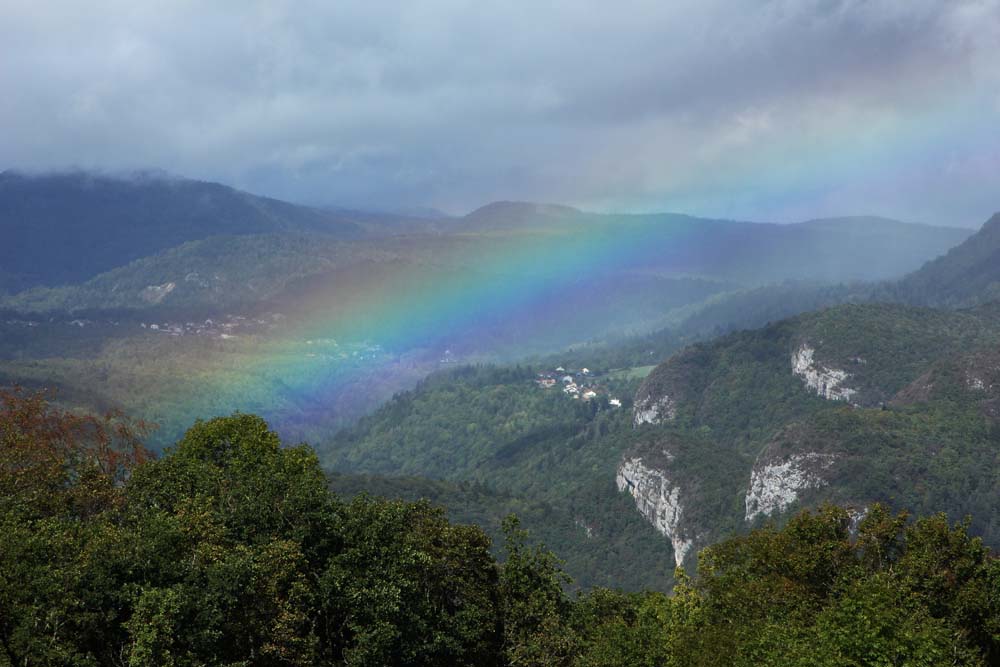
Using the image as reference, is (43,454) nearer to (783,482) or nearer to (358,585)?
(358,585)

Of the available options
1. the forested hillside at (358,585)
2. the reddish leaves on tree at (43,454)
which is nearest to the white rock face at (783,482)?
the forested hillside at (358,585)

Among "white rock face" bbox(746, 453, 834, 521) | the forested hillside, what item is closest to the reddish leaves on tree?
the forested hillside

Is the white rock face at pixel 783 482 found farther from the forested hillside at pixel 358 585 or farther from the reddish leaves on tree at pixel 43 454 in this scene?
the reddish leaves on tree at pixel 43 454

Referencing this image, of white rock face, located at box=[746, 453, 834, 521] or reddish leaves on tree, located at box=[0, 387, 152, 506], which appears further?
white rock face, located at box=[746, 453, 834, 521]

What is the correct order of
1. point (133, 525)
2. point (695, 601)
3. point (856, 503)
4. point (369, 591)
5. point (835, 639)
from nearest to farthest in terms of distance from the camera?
point (835, 639) → point (369, 591) → point (133, 525) → point (695, 601) → point (856, 503)

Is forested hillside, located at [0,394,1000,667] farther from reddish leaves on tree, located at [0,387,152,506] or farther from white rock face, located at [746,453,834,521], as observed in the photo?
white rock face, located at [746,453,834,521]

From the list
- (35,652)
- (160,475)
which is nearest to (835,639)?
(35,652)

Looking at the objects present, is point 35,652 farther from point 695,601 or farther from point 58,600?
point 695,601
